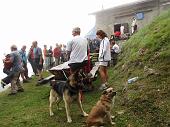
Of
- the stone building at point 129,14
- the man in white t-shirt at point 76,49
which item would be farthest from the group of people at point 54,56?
the man in white t-shirt at point 76,49

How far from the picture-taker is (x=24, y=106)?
1272 cm

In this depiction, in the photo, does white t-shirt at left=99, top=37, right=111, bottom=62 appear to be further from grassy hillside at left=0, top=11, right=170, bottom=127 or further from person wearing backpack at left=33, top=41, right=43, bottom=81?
person wearing backpack at left=33, top=41, right=43, bottom=81

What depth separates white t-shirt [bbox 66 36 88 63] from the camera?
10648mm

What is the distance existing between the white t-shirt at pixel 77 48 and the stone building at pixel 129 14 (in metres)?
20.8

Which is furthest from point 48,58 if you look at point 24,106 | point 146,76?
point 146,76

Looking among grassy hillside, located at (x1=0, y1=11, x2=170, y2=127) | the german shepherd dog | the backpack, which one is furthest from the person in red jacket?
the german shepherd dog

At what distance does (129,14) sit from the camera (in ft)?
110

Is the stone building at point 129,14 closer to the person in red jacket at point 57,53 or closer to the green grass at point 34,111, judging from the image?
the person in red jacket at point 57,53

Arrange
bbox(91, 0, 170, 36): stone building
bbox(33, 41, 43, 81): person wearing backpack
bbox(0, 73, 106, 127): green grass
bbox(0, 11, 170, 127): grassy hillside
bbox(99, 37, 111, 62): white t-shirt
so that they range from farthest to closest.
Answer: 1. bbox(91, 0, 170, 36): stone building
2. bbox(33, 41, 43, 81): person wearing backpack
3. bbox(99, 37, 111, 62): white t-shirt
4. bbox(0, 73, 106, 127): green grass
5. bbox(0, 11, 170, 127): grassy hillside

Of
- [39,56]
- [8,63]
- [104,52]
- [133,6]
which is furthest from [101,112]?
[133,6]

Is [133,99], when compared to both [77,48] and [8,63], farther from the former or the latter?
[8,63]

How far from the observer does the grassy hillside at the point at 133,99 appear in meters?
8.91

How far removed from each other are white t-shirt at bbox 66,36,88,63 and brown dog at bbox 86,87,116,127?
2.36 metres

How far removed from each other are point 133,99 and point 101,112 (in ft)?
6.31
